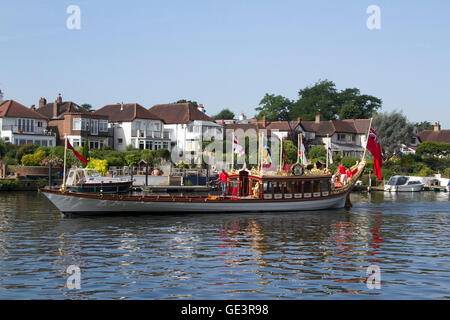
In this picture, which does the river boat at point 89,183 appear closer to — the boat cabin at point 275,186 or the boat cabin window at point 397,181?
the boat cabin at point 275,186

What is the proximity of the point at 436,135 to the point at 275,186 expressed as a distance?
8657 cm

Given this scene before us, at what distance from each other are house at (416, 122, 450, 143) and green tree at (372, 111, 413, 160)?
1904 centimetres

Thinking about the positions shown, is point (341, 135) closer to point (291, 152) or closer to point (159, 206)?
point (291, 152)

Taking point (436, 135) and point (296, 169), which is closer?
point (296, 169)

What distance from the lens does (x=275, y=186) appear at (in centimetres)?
4000

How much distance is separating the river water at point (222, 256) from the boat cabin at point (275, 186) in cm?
256

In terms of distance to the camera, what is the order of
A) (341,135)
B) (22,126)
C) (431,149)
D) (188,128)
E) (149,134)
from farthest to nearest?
1. (341,135)
2. (431,149)
3. (188,128)
4. (149,134)
5. (22,126)

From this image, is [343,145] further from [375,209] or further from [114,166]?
[375,209]

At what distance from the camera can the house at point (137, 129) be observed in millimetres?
86750

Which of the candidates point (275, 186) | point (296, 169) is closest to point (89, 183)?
point (275, 186)

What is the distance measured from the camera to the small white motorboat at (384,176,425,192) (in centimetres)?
6962

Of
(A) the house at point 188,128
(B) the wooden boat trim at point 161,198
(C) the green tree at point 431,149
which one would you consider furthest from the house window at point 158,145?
(B) the wooden boat trim at point 161,198
